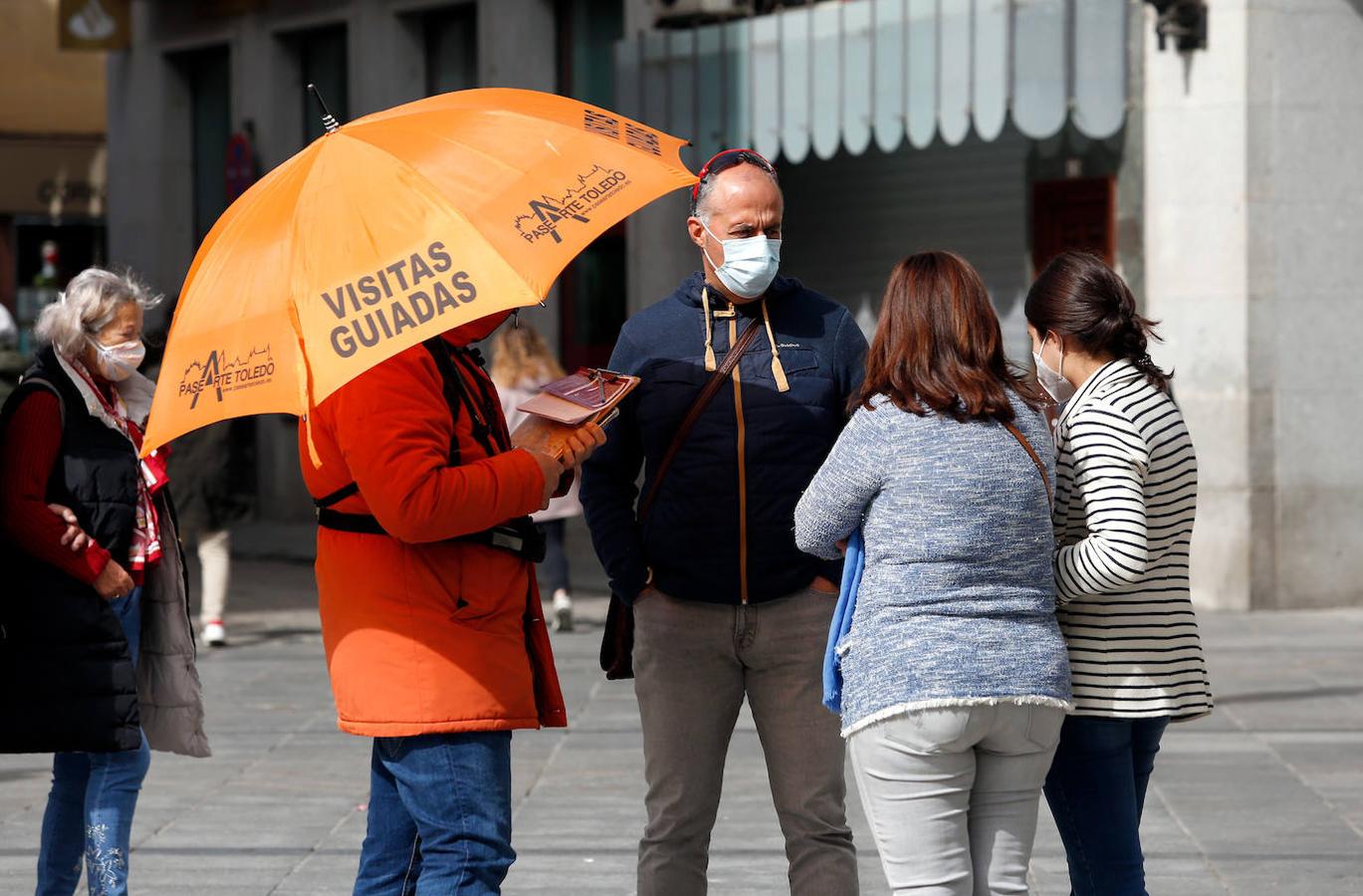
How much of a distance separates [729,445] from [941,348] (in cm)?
77

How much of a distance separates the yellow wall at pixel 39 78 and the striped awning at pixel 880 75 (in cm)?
1801

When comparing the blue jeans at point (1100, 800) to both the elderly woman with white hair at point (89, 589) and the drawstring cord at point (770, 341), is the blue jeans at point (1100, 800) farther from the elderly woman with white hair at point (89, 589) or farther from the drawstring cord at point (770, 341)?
the elderly woman with white hair at point (89, 589)

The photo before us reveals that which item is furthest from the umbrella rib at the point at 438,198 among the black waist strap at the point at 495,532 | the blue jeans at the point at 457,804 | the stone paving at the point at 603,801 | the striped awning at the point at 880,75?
A: the striped awning at the point at 880,75

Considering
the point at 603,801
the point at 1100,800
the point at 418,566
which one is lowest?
the point at 603,801

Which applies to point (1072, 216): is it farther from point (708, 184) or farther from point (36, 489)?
point (36, 489)

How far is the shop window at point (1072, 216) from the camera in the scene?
14180 mm

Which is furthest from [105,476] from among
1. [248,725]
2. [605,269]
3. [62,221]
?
[62,221]

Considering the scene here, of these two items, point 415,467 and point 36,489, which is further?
point 36,489

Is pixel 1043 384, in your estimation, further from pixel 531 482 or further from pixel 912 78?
pixel 912 78

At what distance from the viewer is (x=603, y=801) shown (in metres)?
7.27

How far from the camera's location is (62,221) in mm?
32094

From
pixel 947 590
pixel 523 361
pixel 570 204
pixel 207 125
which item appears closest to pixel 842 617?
pixel 947 590

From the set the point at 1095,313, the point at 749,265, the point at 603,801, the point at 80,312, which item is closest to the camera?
the point at 1095,313

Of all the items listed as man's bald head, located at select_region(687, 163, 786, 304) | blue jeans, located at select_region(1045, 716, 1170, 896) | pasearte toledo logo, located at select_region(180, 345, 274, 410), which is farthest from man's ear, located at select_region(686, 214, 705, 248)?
blue jeans, located at select_region(1045, 716, 1170, 896)
